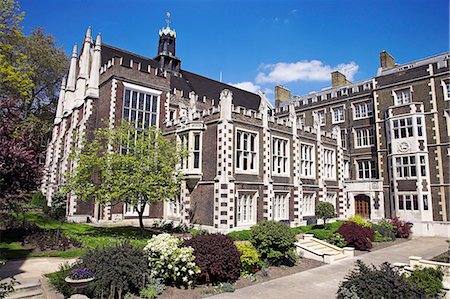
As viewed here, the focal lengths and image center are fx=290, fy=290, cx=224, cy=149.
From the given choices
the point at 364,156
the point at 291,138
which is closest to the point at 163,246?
the point at 291,138

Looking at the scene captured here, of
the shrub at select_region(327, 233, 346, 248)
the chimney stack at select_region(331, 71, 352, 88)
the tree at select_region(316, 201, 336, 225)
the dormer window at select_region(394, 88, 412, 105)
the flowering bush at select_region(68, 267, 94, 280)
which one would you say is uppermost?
the chimney stack at select_region(331, 71, 352, 88)

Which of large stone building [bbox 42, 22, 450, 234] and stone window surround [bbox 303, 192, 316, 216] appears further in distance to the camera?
stone window surround [bbox 303, 192, 316, 216]

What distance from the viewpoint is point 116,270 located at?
867cm

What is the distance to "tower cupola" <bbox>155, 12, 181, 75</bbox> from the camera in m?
36.9

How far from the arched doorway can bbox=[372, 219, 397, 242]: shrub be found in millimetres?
7304

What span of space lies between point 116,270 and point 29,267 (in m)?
4.77

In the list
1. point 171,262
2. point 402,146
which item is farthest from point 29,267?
point 402,146

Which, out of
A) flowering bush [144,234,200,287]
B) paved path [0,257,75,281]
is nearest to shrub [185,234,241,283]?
flowering bush [144,234,200,287]

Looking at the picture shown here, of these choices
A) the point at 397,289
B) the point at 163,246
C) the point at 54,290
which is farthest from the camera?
the point at 163,246

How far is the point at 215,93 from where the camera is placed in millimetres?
37500

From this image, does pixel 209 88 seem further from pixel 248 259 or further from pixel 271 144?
pixel 248 259

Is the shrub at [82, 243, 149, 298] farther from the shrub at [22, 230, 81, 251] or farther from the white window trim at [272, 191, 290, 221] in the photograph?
the white window trim at [272, 191, 290, 221]

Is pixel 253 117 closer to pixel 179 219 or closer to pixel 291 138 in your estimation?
pixel 291 138

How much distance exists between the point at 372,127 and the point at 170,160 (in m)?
25.0
